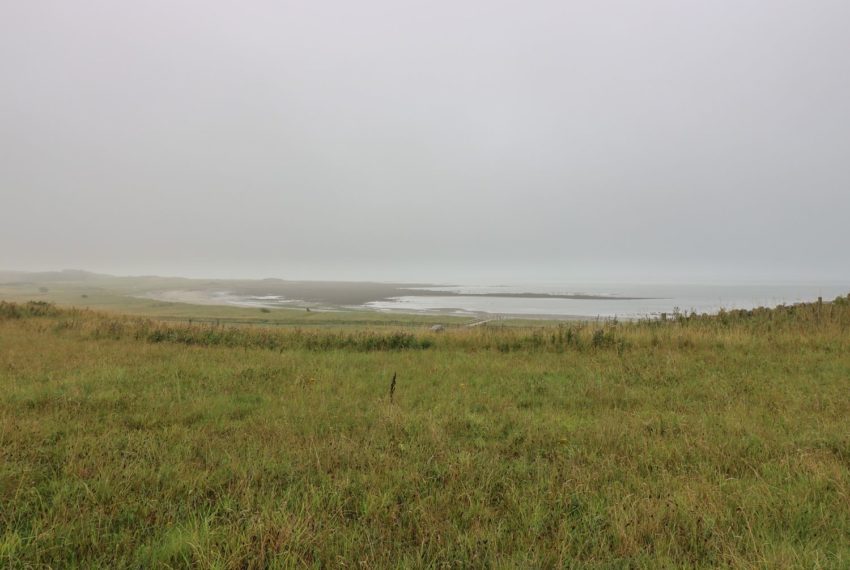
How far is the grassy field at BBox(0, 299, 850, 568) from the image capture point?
10.1 ft

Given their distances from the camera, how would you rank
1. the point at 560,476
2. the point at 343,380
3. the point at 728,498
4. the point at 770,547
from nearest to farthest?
the point at 770,547 → the point at 728,498 → the point at 560,476 → the point at 343,380

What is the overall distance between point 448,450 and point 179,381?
245 inches

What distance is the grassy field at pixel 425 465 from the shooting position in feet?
10.1

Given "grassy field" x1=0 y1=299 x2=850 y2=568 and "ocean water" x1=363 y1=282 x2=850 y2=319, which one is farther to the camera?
"ocean water" x1=363 y1=282 x2=850 y2=319

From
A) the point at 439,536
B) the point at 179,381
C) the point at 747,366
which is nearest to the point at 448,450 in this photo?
the point at 439,536

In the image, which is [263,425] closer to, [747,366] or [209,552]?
[209,552]

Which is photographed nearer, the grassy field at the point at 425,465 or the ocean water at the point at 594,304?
the grassy field at the point at 425,465

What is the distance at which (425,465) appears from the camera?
4504mm

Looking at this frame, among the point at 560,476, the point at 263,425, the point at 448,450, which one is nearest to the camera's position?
the point at 560,476

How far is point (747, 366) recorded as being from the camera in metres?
9.55

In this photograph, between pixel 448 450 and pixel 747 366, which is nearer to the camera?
pixel 448 450

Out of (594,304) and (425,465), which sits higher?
(594,304)

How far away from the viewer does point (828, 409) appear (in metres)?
6.46

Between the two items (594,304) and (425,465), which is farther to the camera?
(594,304)
